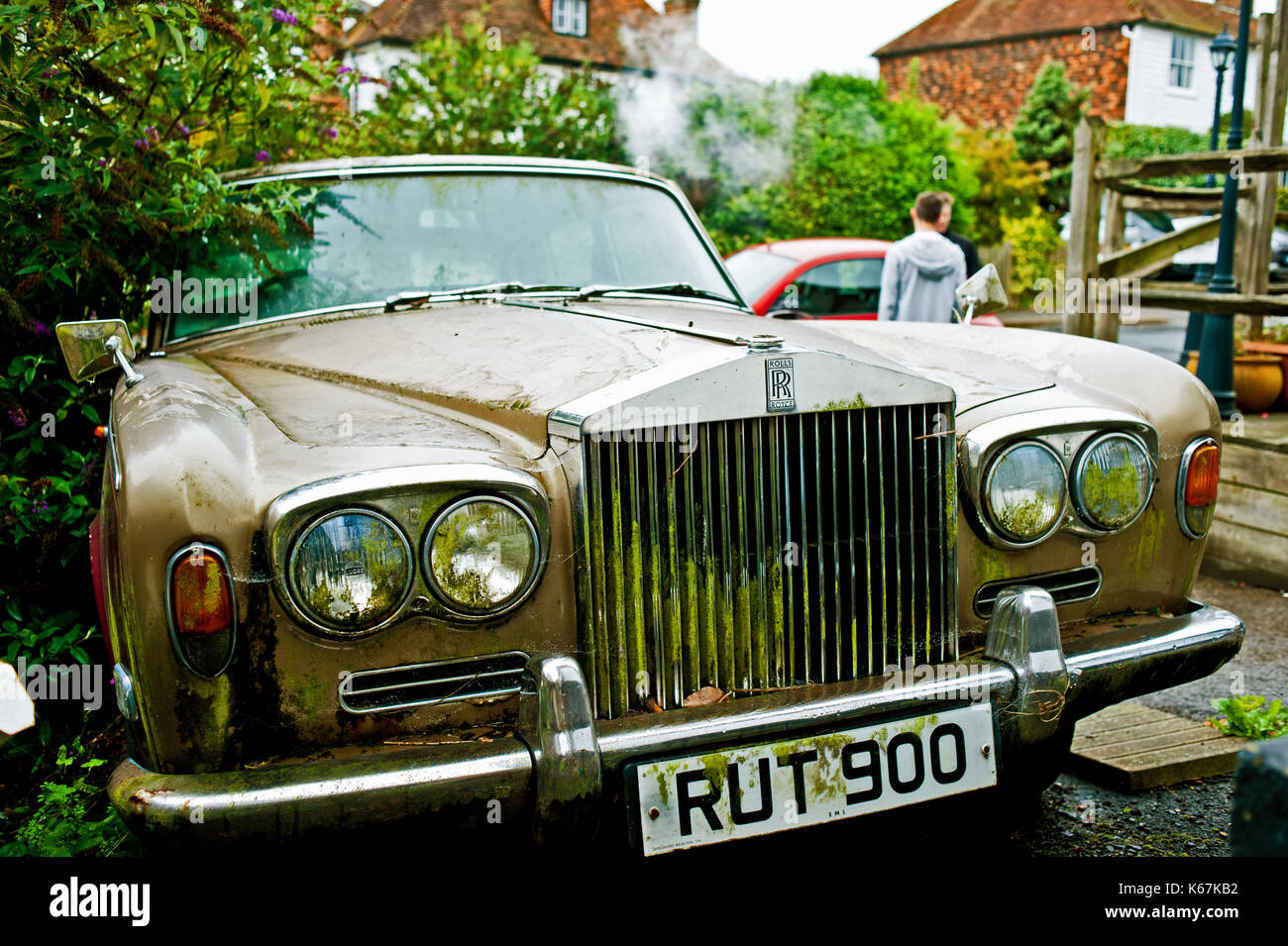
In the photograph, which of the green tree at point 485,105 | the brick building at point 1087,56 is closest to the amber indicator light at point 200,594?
the green tree at point 485,105

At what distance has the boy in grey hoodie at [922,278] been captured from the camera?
632 cm

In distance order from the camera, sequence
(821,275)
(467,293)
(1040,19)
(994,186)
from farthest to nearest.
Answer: (1040,19) → (994,186) → (821,275) → (467,293)

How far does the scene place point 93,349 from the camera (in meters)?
2.68

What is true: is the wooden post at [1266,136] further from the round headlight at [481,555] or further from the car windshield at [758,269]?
the round headlight at [481,555]

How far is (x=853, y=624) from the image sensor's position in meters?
2.35

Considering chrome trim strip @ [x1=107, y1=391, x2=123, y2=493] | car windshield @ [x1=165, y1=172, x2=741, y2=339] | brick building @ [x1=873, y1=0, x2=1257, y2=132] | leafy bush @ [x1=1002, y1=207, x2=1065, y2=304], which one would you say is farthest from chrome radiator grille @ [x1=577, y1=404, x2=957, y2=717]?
brick building @ [x1=873, y1=0, x2=1257, y2=132]

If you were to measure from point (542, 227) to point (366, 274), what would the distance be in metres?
0.60

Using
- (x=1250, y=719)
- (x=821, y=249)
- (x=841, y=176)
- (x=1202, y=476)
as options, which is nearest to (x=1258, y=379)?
(x=821, y=249)

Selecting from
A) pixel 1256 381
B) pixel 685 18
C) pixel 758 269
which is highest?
pixel 685 18

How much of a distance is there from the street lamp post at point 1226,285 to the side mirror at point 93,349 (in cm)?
568

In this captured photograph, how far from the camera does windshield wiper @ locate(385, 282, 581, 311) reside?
10.8 ft

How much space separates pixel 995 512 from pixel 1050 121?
2549cm

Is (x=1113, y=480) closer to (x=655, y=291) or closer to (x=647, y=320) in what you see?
(x=647, y=320)

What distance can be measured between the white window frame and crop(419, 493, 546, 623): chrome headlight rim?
3284cm
